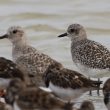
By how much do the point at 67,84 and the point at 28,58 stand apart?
1.61 m

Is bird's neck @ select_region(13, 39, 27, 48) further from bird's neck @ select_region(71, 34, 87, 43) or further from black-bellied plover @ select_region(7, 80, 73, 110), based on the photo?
black-bellied plover @ select_region(7, 80, 73, 110)

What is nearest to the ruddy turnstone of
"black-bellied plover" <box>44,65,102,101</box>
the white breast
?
"black-bellied plover" <box>44,65,102,101</box>

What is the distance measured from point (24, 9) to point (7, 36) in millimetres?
7523

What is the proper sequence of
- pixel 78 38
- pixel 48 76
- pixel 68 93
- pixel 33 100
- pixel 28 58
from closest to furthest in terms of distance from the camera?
pixel 33 100, pixel 68 93, pixel 48 76, pixel 28 58, pixel 78 38

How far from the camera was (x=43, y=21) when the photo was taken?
18.7 m

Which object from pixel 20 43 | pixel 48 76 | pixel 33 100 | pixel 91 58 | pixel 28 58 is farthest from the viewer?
pixel 20 43

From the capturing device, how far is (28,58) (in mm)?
11031

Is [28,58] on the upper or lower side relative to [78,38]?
lower

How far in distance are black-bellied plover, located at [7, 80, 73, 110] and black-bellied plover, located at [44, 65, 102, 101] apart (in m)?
1.31

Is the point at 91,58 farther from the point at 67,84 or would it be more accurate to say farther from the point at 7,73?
the point at 7,73

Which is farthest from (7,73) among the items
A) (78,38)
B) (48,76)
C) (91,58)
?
(78,38)

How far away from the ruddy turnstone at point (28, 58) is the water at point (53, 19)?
2957mm

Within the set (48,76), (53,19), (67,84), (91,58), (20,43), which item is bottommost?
(67,84)

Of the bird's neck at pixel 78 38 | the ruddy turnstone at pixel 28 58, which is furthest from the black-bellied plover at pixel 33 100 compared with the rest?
the bird's neck at pixel 78 38
